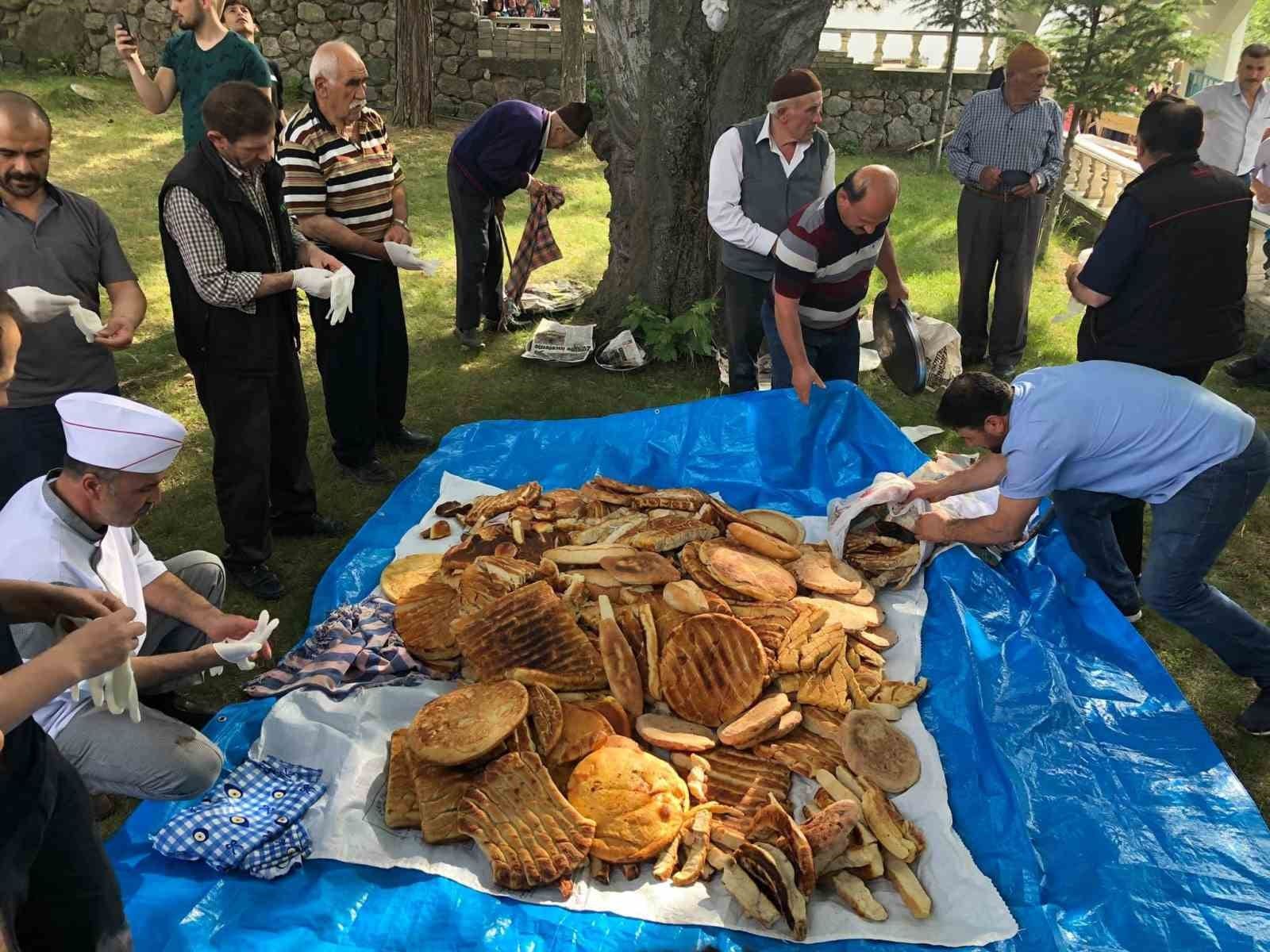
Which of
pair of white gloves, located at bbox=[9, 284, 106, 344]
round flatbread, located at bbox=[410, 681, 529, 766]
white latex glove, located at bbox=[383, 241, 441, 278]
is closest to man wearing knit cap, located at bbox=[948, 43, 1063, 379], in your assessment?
white latex glove, located at bbox=[383, 241, 441, 278]

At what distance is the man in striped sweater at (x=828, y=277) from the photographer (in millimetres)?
4207

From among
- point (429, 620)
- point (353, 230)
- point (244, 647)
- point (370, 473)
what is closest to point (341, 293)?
point (353, 230)

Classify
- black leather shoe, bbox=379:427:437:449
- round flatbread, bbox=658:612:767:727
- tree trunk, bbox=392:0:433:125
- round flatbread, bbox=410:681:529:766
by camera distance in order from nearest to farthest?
round flatbread, bbox=410:681:529:766 → round flatbread, bbox=658:612:767:727 → black leather shoe, bbox=379:427:437:449 → tree trunk, bbox=392:0:433:125

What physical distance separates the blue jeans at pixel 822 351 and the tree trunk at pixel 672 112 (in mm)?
1895

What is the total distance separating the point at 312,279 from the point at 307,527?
1323mm

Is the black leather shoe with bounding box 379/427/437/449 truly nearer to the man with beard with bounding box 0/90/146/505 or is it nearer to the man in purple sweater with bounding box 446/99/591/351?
the man in purple sweater with bounding box 446/99/591/351

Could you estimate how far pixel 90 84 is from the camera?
1329cm

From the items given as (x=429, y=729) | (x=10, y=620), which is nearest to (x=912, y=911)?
(x=429, y=729)

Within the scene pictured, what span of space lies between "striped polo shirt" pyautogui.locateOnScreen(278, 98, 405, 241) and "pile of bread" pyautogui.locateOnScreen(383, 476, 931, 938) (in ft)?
5.97

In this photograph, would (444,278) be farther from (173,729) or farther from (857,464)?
(173,729)

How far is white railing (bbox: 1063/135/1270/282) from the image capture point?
8.70 metres

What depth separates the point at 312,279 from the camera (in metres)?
4.12

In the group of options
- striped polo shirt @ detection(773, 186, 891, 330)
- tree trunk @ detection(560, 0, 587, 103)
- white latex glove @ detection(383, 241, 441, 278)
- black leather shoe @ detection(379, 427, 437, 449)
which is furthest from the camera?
tree trunk @ detection(560, 0, 587, 103)

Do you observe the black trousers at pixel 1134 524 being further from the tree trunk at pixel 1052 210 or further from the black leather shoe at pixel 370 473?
the tree trunk at pixel 1052 210
